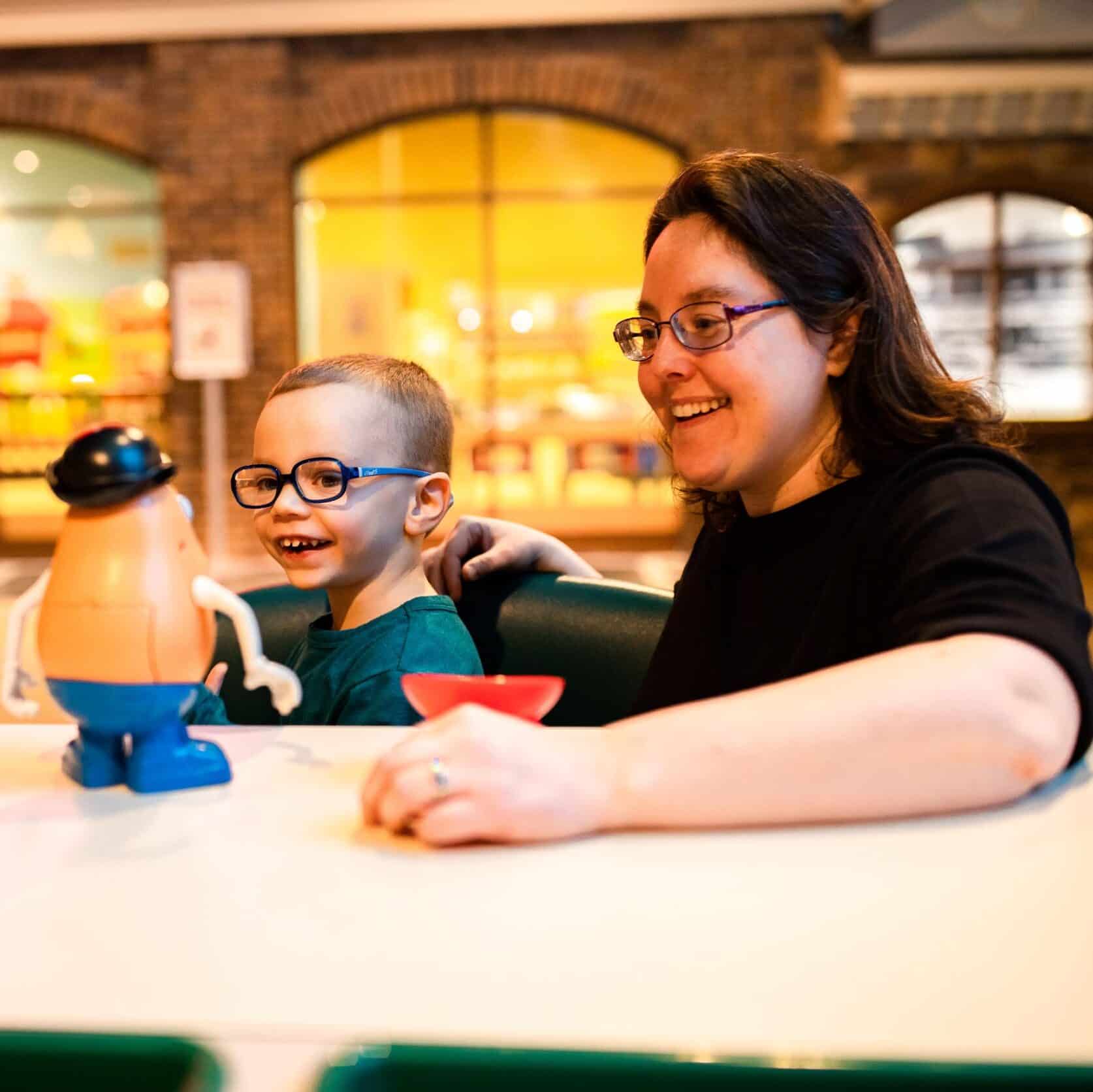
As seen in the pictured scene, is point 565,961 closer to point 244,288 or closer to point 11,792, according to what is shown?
point 11,792

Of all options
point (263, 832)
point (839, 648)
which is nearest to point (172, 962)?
point (263, 832)

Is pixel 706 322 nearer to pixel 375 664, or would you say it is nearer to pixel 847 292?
pixel 847 292

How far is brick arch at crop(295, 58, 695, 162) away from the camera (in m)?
6.88

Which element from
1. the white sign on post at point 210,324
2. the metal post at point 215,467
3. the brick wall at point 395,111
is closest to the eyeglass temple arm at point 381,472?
the white sign on post at point 210,324

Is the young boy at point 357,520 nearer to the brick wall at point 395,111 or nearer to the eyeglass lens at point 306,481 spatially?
the eyeglass lens at point 306,481

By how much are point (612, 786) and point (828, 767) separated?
0.14 metres

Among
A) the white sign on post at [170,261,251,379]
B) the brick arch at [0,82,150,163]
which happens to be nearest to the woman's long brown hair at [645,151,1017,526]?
the white sign on post at [170,261,251,379]

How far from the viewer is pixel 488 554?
1751mm

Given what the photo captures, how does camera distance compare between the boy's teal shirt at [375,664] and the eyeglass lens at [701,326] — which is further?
the boy's teal shirt at [375,664]

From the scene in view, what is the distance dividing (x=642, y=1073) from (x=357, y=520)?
95cm

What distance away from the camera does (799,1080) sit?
46 cm

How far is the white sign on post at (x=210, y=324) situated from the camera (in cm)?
546

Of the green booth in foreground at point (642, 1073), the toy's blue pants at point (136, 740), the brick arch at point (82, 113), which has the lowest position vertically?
the green booth in foreground at point (642, 1073)

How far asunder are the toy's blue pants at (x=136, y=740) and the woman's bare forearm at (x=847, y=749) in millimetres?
327
